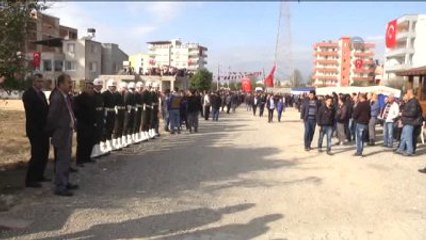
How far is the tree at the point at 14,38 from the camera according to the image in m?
8.91

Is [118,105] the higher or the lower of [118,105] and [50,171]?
the higher

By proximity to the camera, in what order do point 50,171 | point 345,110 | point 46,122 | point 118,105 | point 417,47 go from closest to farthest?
1. point 46,122
2. point 50,171
3. point 118,105
4. point 345,110
5. point 417,47

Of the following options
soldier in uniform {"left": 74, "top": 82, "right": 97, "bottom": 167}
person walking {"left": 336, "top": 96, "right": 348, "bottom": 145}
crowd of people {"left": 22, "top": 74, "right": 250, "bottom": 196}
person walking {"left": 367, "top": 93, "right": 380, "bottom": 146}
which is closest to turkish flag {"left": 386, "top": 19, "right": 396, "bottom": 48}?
person walking {"left": 367, "top": 93, "right": 380, "bottom": 146}

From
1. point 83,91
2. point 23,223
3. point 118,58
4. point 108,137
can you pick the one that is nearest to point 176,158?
point 108,137

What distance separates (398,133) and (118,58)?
281 ft

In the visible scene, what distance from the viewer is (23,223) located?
22.8ft

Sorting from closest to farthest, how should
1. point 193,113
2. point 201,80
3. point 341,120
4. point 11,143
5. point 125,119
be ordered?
point 125,119 < point 11,143 < point 341,120 < point 193,113 < point 201,80

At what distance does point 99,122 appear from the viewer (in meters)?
12.8

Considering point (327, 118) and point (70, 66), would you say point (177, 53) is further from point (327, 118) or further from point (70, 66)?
point (327, 118)

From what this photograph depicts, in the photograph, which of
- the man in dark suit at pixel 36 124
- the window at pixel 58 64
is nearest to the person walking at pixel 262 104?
the man in dark suit at pixel 36 124

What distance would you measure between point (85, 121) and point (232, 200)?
14.2ft

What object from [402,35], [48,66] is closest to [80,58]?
[48,66]

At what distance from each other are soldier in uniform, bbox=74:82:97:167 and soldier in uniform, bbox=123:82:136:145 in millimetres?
3363

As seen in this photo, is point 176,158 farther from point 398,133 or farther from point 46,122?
point 398,133
